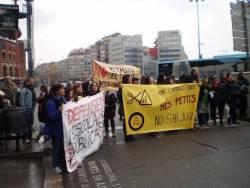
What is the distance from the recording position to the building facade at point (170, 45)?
90.8 meters

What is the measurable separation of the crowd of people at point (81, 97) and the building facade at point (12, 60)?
73.1m

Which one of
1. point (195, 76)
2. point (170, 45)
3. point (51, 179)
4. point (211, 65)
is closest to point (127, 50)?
A: point (170, 45)

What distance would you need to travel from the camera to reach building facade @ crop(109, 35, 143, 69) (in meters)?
98.7

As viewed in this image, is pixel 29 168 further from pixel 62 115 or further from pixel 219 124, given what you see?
pixel 219 124

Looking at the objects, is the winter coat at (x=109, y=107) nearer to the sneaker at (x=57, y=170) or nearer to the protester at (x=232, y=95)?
the sneaker at (x=57, y=170)

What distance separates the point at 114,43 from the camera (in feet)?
374

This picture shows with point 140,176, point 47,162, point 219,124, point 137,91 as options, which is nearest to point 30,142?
point 47,162

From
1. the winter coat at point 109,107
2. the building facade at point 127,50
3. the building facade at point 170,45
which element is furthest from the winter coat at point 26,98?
the building facade at point 127,50

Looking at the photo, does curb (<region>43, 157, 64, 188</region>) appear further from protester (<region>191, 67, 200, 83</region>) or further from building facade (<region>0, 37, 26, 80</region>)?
building facade (<region>0, 37, 26, 80</region>)

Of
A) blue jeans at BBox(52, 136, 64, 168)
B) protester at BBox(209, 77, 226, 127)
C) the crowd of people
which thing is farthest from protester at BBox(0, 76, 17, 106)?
protester at BBox(209, 77, 226, 127)

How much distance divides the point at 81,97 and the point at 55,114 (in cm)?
210

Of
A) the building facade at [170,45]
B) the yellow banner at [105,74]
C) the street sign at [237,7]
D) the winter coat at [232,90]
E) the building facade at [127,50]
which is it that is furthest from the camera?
the building facade at [127,50]

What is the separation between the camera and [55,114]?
6.70 meters

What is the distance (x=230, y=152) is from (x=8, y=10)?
8.34 metres
